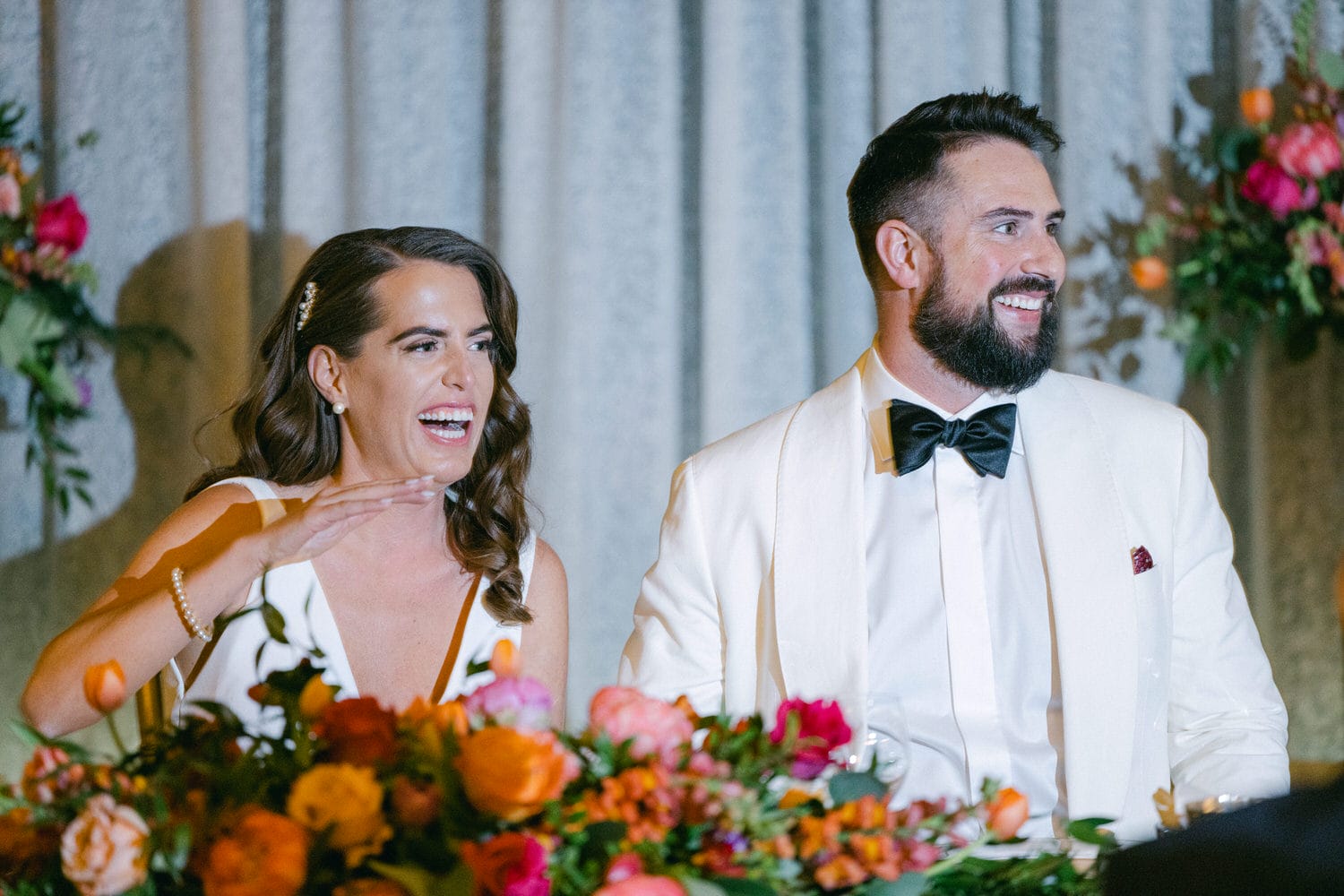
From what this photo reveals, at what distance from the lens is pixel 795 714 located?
118 centimetres

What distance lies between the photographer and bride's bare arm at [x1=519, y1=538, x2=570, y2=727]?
8.53ft

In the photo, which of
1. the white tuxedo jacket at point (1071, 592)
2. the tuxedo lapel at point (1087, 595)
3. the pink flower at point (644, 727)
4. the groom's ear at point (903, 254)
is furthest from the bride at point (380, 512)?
the pink flower at point (644, 727)

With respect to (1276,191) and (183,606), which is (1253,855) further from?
(1276,191)

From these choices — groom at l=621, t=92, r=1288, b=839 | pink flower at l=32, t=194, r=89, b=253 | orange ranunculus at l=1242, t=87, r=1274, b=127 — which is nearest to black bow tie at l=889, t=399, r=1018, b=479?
groom at l=621, t=92, r=1288, b=839

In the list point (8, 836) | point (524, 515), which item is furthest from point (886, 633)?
point (8, 836)

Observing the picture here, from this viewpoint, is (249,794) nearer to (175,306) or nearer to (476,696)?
(476,696)

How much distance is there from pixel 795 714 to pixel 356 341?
157cm

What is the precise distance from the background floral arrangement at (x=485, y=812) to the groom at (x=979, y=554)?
3.54 feet

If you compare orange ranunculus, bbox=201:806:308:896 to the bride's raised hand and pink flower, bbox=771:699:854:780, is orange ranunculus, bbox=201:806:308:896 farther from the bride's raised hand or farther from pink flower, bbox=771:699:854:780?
the bride's raised hand

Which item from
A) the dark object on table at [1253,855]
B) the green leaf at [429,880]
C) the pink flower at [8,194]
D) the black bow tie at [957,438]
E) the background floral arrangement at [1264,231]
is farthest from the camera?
the background floral arrangement at [1264,231]

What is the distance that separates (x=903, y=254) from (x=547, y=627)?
1.03 metres

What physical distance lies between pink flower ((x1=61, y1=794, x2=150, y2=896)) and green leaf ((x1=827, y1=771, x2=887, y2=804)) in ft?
1.90

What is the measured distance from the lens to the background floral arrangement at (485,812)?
3.26ft

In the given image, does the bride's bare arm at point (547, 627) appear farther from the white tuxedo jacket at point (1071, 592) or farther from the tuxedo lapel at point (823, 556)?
the tuxedo lapel at point (823, 556)
